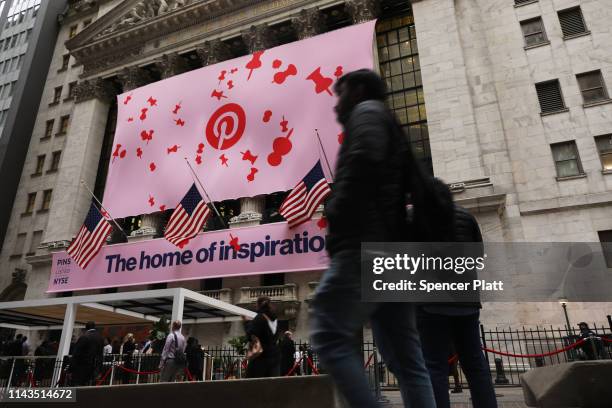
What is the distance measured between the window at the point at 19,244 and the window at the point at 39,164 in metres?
5.07

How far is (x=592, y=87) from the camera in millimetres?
18609

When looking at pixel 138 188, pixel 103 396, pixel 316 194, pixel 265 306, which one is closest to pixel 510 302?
pixel 316 194

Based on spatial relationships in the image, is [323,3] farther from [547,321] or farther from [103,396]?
[103,396]

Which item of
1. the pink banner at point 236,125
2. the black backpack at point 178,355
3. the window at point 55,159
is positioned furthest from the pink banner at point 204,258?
the window at point 55,159

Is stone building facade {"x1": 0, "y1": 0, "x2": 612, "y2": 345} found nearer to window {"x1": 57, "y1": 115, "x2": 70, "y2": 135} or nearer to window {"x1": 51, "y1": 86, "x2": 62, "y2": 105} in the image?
window {"x1": 57, "y1": 115, "x2": 70, "y2": 135}

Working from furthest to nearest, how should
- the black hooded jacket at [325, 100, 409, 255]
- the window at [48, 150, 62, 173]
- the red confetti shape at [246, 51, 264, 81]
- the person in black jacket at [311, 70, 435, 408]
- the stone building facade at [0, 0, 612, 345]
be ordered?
the window at [48, 150, 62, 173], the red confetti shape at [246, 51, 264, 81], the stone building facade at [0, 0, 612, 345], the black hooded jacket at [325, 100, 409, 255], the person in black jacket at [311, 70, 435, 408]

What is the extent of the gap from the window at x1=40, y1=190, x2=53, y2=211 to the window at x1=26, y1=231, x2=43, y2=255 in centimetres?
194

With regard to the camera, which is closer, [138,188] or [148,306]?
[148,306]

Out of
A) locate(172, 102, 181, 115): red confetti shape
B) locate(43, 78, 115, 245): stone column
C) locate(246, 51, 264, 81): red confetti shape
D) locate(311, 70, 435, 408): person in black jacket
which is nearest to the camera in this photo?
locate(311, 70, 435, 408): person in black jacket

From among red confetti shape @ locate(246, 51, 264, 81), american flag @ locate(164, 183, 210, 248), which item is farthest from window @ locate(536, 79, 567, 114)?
american flag @ locate(164, 183, 210, 248)

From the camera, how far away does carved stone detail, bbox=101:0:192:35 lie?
30359 mm

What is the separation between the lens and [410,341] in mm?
2330

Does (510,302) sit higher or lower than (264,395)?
higher

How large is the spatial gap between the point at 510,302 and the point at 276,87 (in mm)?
14950
